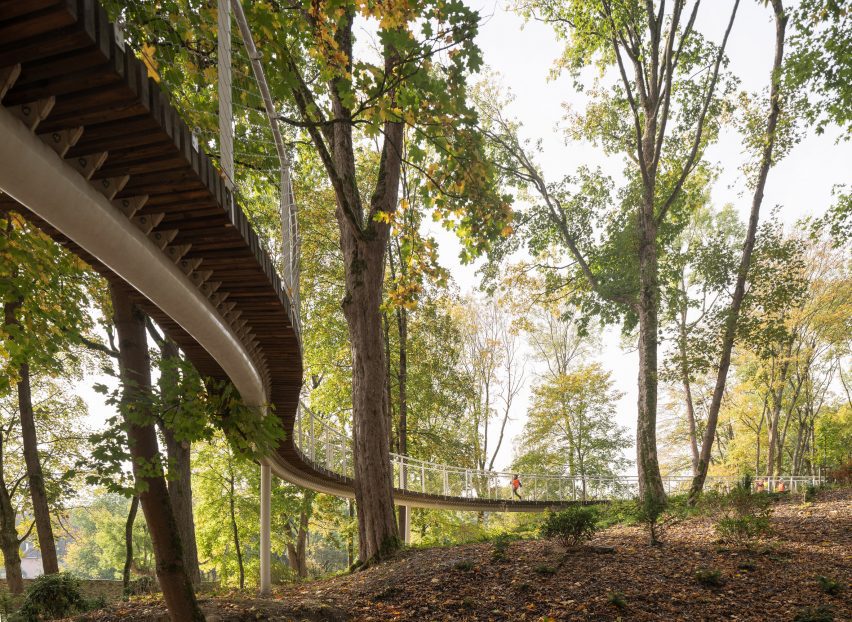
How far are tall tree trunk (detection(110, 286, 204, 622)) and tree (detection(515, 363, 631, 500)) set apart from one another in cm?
1833

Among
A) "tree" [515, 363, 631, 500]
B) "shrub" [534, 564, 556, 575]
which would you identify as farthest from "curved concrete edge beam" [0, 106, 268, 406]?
"tree" [515, 363, 631, 500]

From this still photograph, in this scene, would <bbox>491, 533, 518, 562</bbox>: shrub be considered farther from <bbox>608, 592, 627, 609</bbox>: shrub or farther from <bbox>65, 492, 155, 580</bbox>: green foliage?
<bbox>65, 492, 155, 580</bbox>: green foliage

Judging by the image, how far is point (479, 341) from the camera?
72.4 ft

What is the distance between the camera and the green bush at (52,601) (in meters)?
6.66

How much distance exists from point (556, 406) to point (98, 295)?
1775 centimetres

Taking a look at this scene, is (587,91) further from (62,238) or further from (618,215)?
(62,238)

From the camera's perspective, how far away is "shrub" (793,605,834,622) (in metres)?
3.92

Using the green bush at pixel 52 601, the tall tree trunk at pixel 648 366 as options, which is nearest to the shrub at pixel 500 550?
the tall tree trunk at pixel 648 366

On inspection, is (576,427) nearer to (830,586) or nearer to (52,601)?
(830,586)

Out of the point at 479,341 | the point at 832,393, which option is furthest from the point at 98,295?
the point at 832,393

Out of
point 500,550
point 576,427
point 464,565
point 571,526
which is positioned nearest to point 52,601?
point 464,565

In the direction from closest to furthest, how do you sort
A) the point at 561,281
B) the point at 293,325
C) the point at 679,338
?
→ the point at 293,325 < the point at 679,338 < the point at 561,281

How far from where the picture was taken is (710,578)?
15.8 feet

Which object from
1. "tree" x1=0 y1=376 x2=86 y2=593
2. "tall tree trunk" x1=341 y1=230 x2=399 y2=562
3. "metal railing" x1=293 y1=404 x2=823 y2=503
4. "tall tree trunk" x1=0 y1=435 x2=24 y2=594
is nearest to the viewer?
"tall tree trunk" x1=341 y1=230 x2=399 y2=562
